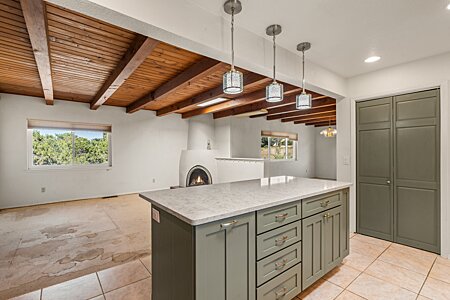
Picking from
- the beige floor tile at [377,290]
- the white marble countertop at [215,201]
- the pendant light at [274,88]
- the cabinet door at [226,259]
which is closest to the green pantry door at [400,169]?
the beige floor tile at [377,290]

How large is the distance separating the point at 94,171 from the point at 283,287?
5685 millimetres

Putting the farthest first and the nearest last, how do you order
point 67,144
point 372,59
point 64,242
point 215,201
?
1. point 67,144
2. point 64,242
3. point 372,59
4. point 215,201

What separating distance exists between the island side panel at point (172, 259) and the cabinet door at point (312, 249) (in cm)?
107

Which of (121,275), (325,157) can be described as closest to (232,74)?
(121,275)

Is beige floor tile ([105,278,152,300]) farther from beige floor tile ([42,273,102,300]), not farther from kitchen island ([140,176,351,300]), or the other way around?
kitchen island ([140,176,351,300])

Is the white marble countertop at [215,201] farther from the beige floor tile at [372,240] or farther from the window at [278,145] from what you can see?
the window at [278,145]

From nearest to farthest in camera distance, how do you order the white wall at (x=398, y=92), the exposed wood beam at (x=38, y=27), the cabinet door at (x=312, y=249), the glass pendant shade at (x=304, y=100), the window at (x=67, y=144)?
1. the exposed wood beam at (x=38, y=27)
2. the cabinet door at (x=312, y=249)
3. the glass pendant shade at (x=304, y=100)
4. the white wall at (x=398, y=92)
5. the window at (x=67, y=144)

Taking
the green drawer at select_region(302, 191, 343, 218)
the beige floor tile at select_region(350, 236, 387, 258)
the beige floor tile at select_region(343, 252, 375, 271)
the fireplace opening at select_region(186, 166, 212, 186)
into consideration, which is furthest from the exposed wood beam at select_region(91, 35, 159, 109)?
the beige floor tile at select_region(350, 236, 387, 258)

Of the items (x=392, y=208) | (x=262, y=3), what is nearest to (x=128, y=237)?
(x=262, y=3)

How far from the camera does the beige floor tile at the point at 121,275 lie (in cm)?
213

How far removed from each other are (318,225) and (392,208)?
1783 millimetres

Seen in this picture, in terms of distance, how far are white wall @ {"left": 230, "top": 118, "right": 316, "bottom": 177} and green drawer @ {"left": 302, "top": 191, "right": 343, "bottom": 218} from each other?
3608mm

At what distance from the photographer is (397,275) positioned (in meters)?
2.27

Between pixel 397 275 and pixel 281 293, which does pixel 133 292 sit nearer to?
pixel 281 293
